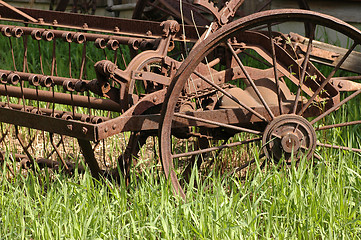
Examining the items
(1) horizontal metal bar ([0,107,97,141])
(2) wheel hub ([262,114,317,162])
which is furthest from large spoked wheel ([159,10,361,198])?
(1) horizontal metal bar ([0,107,97,141])

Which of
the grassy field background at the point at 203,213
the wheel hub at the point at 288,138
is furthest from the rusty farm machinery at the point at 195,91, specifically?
the grassy field background at the point at 203,213

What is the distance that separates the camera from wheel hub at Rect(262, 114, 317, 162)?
2.84m

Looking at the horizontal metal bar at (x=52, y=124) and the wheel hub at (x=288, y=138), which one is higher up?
the horizontal metal bar at (x=52, y=124)

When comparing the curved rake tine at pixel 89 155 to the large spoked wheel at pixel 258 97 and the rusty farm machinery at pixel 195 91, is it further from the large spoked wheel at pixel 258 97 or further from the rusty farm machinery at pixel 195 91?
the large spoked wheel at pixel 258 97

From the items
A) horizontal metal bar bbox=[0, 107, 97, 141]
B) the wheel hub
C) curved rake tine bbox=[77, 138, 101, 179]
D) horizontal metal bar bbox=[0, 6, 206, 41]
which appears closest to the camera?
horizontal metal bar bbox=[0, 107, 97, 141]

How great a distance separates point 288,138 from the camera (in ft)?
9.27

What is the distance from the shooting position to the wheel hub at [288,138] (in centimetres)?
284

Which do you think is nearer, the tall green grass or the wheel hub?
the tall green grass

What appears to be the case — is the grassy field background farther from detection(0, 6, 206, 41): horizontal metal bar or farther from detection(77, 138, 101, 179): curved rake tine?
detection(0, 6, 206, 41): horizontal metal bar

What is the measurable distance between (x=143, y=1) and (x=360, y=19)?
2.15m

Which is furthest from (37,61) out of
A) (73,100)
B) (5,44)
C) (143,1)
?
(73,100)

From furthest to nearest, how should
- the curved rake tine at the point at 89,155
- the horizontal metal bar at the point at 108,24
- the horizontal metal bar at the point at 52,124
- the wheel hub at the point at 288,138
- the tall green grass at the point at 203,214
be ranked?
the horizontal metal bar at the point at 108,24 → the curved rake tine at the point at 89,155 → the wheel hub at the point at 288,138 → the horizontal metal bar at the point at 52,124 → the tall green grass at the point at 203,214

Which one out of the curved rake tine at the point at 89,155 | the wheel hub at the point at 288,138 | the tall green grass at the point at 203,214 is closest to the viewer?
the tall green grass at the point at 203,214

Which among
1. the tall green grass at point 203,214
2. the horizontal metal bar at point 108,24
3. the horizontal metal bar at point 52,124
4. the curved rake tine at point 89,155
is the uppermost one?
the horizontal metal bar at point 108,24
